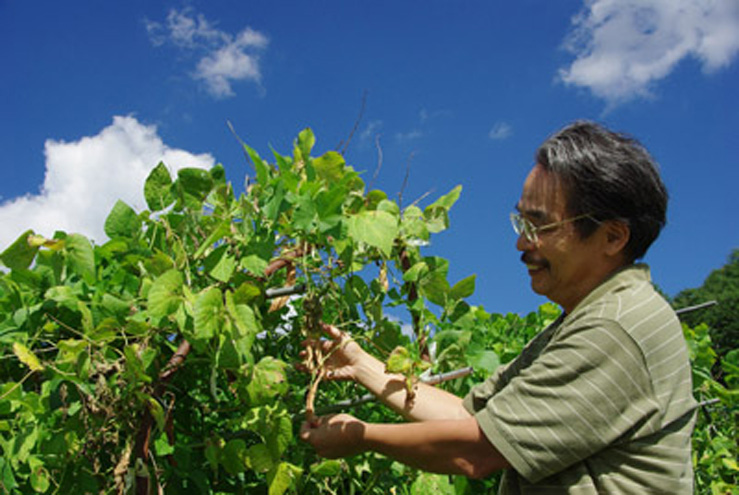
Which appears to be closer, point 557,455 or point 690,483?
point 557,455

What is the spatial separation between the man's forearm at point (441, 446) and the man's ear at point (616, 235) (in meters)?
0.55

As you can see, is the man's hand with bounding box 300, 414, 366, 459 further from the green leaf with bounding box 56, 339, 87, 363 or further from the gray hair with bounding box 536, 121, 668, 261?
the gray hair with bounding box 536, 121, 668, 261

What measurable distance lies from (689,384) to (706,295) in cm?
4095

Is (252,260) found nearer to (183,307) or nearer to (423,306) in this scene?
(183,307)

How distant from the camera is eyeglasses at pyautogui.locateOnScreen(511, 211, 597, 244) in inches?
66.3

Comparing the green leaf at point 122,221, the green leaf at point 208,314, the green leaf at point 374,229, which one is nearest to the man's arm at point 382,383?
the green leaf at point 374,229

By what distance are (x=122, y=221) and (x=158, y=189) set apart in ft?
0.45

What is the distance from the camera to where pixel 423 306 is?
1884 millimetres

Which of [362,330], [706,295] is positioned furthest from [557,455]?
[706,295]

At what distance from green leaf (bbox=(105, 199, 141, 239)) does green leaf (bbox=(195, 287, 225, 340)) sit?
54 centimetres

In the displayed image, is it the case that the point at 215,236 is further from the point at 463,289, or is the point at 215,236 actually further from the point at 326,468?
the point at 463,289

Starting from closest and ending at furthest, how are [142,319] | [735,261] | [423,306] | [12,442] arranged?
1. [142,319]
2. [12,442]
3. [423,306]
4. [735,261]

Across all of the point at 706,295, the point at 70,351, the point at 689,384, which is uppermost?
the point at 706,295

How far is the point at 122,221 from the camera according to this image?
71.1 inches
